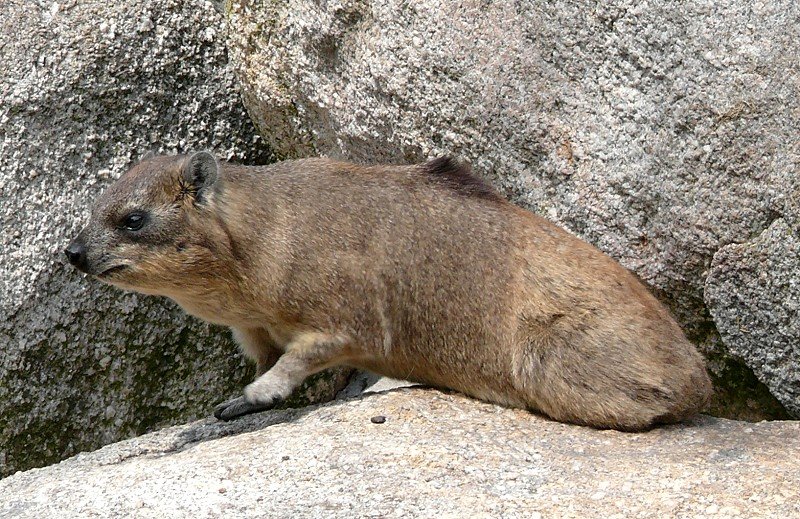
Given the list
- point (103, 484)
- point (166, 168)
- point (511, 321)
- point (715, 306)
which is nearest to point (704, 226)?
point (715, 306)

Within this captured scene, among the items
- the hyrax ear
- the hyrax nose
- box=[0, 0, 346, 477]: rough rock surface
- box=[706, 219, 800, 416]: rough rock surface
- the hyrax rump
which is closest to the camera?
box=[706, 219, 800, 416]: rough rock surface

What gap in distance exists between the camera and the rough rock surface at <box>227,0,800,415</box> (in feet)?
22.5

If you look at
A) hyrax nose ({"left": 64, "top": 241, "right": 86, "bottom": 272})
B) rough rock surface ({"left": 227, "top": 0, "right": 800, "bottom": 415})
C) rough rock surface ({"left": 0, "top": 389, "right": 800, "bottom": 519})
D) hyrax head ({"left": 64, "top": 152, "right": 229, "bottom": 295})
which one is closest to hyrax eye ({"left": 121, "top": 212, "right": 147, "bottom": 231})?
hyrax head ({"left": 64, "top": 152, "right": 229, "bottom": 295})

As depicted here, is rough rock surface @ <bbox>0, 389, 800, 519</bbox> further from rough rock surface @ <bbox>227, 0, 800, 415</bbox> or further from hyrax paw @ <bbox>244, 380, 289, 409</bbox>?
rough rock surface @ <bbox>227, 0, 800, 415</bbox>

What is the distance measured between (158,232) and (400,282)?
160cm

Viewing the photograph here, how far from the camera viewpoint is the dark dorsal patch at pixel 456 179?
25.1 ft

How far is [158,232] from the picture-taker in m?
7.06

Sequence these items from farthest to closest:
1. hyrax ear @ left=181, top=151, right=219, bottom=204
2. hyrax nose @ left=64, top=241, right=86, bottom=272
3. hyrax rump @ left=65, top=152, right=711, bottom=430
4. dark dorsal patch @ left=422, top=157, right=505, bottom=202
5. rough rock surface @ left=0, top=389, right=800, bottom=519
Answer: dark dorsal patch @ left=422, top=157, right=505, bottom=202
hyrax ear @ left=181, top=151, right=219, bottom=204
hyrax rump @ left=65, top=152, right=711, bottom=430
hyrax nose @ left=64, top=241, right=86, bottom=272
rough rock surface @ left=0, top=389, right=800, bottom=519

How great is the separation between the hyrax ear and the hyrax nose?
2.46 feet

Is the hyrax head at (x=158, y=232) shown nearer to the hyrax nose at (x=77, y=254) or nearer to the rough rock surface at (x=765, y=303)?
the hyrax nose at (x=77, y=254)

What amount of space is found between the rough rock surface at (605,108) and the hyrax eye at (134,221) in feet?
6.30

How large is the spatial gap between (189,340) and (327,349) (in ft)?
6.09

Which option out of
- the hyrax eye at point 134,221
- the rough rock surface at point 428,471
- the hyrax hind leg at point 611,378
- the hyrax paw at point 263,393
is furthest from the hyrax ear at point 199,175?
the hyrax hind leg at point 611,378

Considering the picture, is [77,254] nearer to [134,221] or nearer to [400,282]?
[134,221]
